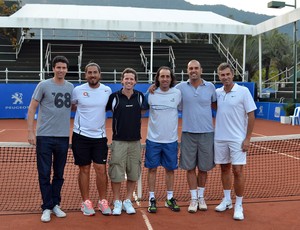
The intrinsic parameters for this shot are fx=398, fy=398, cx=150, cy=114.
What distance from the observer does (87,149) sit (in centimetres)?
486

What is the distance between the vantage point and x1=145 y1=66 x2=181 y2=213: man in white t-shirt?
16.5 feet

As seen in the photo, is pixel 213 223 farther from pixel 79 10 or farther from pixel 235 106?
pixel 79 10

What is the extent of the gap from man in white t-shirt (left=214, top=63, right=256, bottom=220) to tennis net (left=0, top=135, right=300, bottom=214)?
765mm

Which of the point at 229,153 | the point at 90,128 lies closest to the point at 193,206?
the point at 229,153

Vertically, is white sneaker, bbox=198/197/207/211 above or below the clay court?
above

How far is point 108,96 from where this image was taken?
4961 mm

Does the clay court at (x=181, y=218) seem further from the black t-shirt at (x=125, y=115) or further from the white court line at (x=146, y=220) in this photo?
the black t-shirt at (x=125, y=115)

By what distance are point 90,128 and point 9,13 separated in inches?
1227

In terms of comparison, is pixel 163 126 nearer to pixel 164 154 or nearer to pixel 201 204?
pixel 164 154

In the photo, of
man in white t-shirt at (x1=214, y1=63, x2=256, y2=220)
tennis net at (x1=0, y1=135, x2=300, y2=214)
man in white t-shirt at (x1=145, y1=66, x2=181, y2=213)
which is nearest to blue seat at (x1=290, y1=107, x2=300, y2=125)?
tennis net at (x1=0, y1=135, x2=300, y2=214)

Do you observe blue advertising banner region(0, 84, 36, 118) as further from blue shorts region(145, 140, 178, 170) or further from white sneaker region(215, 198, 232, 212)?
white sneaker region(215, 198, 232, 212)

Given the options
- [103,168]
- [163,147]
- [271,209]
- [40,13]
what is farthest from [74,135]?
[40,13]

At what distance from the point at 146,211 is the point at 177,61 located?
22273mm

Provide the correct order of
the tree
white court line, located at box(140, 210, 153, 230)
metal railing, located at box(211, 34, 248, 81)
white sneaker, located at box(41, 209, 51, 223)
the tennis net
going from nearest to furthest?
1. white court line, located at box(140, 210, 153, 230)
2. white sneaker, located at box(41, 209, 51, 223)
3. the tennis net
4. metal railing, located at box(211, 34, 248, 81)
5. the tree
